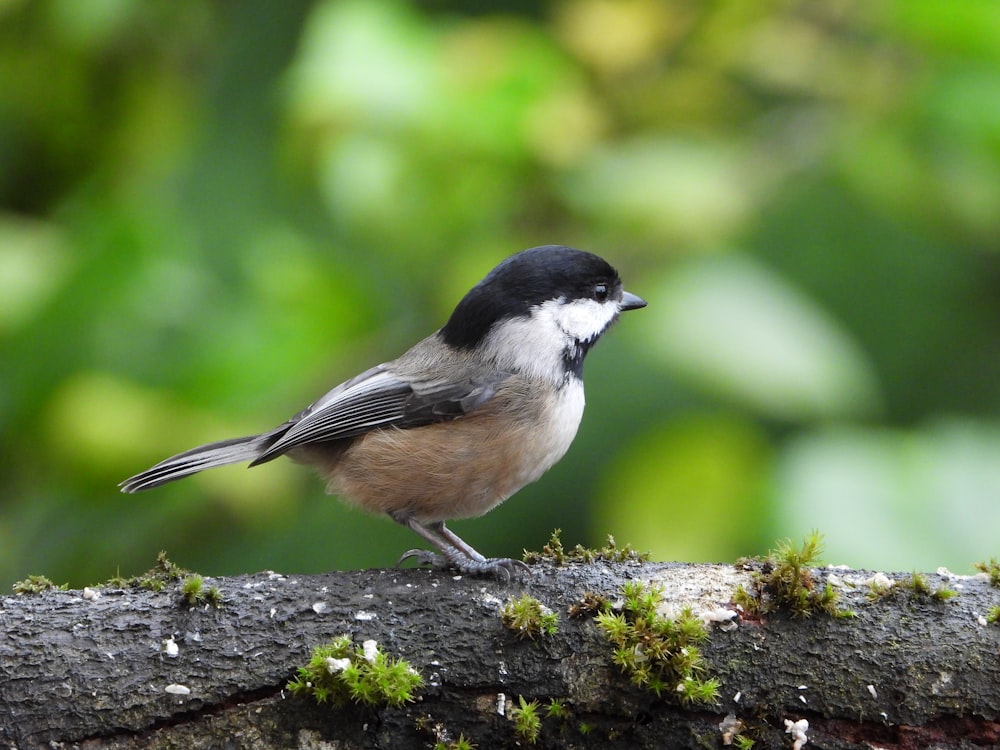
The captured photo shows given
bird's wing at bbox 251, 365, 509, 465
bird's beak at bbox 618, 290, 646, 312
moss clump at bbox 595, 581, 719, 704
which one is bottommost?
moss clump at bbox 595, 581, 719, 704

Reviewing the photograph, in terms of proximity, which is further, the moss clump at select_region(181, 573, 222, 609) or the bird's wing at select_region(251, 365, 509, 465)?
the bird's wing at select_region(251, 365, 509, 465)

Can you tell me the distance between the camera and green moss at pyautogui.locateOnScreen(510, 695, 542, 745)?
1.95 m

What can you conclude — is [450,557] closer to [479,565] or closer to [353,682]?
[479,565]

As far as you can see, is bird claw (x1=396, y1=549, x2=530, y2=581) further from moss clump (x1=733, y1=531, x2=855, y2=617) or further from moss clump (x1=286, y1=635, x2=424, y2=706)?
moss clump (x1=733, y1=531, x2=855, y2=617)

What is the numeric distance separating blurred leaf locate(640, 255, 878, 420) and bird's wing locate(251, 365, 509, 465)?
61cm

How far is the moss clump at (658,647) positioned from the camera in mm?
1974

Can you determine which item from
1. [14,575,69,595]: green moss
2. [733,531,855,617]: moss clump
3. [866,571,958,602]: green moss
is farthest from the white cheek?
[14,575,69,595]: green moss

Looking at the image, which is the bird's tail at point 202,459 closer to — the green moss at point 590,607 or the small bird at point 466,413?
the small bird at point 466,413

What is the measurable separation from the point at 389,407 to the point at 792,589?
127 centimetres

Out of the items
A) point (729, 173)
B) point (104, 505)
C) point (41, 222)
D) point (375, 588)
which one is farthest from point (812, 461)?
point (41, 222)

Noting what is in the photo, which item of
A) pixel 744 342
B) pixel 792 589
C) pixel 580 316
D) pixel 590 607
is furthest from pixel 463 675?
pixel 744 342

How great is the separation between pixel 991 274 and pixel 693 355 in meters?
2.07

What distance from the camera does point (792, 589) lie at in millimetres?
2137

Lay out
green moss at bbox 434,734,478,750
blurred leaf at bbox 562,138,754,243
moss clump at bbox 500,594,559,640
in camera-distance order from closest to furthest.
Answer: green moss at bbox 434,734,478,750 < moss clump at bbox 500,594,559,640 < blurred leaf at bbox 562,138,754,243
